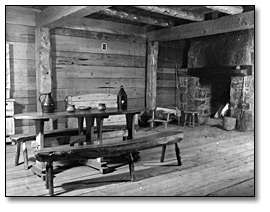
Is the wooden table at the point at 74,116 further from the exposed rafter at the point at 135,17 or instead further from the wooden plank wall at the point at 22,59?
the exposed rafter at the point at 135,17

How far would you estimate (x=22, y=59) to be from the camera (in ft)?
17.7

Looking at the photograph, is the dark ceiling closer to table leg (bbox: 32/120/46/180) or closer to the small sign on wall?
the small sign on wall

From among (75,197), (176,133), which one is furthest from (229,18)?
(75,197)

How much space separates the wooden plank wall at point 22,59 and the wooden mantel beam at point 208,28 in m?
2.83

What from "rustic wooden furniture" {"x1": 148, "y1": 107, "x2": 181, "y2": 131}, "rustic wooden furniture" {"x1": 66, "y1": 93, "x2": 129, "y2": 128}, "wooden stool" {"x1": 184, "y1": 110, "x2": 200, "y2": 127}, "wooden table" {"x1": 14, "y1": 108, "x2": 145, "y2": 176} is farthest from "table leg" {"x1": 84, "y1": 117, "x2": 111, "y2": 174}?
"wooden stool" {"x1": 184, "y1": 110, "x2": 200, "y2": 127}

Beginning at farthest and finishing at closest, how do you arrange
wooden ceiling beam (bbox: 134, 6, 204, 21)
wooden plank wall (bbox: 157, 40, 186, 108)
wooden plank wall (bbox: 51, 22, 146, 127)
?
wooden plank wall (bbox: 157, 40, 186, 108)
wooden plank wall (bbox: 51, 22, 146, 127)
wooden ceiling beam (bbox: 134, 6, 204, 21)

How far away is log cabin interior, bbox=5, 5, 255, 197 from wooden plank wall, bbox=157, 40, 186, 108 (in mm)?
27

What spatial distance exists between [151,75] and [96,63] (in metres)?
1.57

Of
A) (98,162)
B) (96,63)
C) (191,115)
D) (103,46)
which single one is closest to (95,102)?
(96,63)

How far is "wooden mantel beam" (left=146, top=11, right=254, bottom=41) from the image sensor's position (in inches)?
209

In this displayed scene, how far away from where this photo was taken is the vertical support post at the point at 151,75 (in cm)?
740

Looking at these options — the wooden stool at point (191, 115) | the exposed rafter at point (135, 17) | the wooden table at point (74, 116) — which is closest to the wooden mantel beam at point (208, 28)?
the exposed rafter at point (135, 17)

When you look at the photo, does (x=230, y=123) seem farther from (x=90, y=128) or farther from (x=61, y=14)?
(x=61, y=14)

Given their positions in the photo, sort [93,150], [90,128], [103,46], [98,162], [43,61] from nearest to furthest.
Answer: [93,150] < [98,162] < [90,128] < [43,61] < [103,46]
